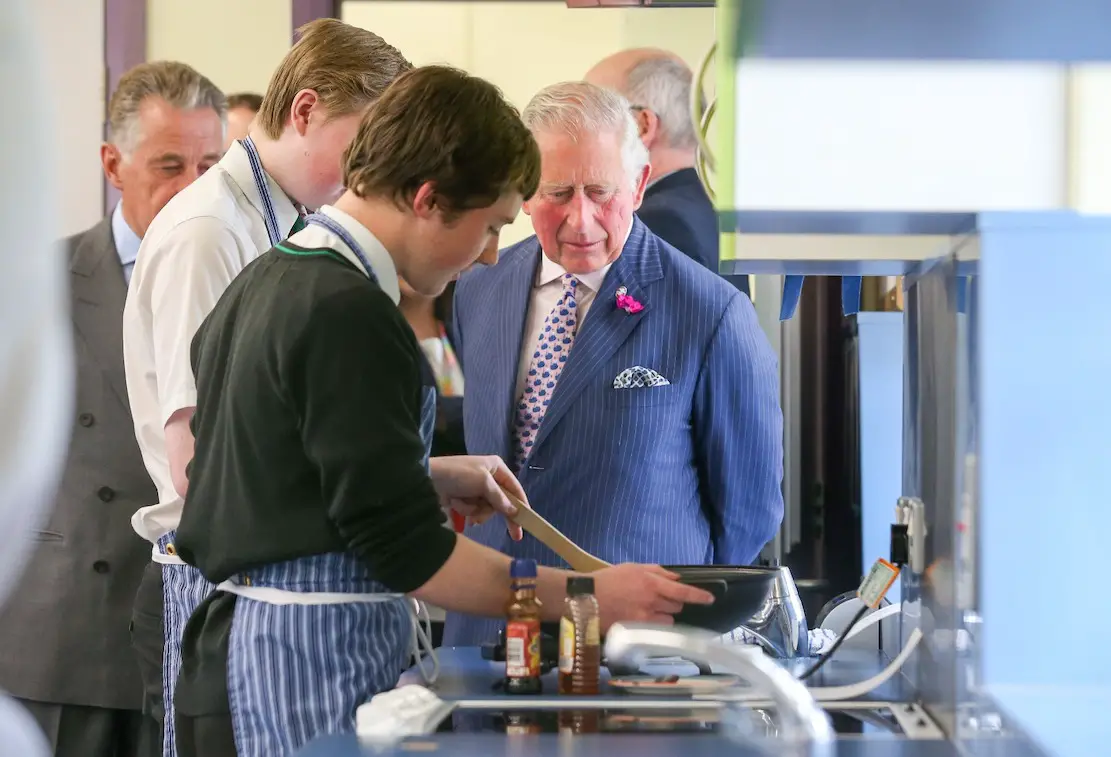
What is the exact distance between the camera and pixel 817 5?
1.37 meters

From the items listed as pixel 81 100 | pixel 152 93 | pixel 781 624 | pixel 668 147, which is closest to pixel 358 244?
pixel 781 624

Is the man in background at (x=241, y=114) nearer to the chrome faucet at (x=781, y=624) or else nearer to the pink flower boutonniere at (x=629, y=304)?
the pink flower boutonniere at (x=629, y=304)

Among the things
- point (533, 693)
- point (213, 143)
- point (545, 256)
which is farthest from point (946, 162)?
point (213, 143)

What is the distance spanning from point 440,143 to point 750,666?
2.39 ft

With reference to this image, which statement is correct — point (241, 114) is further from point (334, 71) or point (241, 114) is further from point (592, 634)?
point (592, 634)

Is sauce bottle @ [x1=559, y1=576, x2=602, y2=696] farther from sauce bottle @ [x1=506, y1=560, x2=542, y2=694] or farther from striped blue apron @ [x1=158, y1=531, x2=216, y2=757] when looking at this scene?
striped blue apron @ [x1=158, y1=531, x2=216, y2=757]

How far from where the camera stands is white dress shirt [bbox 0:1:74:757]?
64 centimetres

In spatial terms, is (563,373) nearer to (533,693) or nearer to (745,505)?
(745,505)

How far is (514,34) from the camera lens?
16.1ft

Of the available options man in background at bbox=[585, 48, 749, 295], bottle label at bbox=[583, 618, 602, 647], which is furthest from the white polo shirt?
man in background at bbox=[585, 48, 749, 295]

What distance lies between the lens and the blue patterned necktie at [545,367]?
103 inches

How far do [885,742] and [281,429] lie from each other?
734 mm

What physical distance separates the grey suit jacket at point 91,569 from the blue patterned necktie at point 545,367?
838 millimetres

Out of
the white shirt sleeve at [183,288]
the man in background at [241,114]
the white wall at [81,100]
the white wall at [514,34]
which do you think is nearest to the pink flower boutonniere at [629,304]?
the white shirt sleeve at [183,288]
